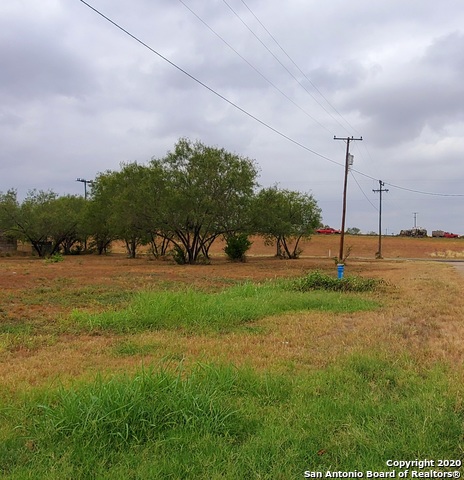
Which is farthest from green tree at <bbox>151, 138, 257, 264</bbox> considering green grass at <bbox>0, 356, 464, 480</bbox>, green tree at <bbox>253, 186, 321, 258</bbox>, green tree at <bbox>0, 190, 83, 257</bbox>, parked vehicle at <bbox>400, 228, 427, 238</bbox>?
parked vehicle at <bbox>400, 228, 427, 238</bbox>

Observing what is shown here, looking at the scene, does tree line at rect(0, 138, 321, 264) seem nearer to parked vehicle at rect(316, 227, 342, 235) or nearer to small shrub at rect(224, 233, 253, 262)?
small shrub at rect(224, 233, 253, 262)

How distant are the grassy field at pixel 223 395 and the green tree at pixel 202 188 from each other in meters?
24.1

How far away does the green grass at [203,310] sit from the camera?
9.07m

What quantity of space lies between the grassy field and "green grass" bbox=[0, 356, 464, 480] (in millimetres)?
13

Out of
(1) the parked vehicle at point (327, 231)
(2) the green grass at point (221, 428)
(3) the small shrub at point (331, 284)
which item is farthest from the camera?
(1) the parked vehicle at point (327, 231)

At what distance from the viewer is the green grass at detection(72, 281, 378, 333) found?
9.07 metres

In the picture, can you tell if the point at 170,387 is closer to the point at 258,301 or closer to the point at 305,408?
the point at 305,408

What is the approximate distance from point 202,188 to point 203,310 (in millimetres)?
24443

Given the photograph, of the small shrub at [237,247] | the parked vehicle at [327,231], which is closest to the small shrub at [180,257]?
the small shrub at [237,247]

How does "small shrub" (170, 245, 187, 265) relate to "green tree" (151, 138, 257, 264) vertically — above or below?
below

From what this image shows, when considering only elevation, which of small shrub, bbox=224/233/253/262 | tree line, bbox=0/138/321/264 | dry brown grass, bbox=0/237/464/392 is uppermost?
tree line, bbox=0/138/321/264

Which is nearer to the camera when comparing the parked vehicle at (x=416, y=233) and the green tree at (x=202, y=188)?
the green tree at (x=202, y=188)

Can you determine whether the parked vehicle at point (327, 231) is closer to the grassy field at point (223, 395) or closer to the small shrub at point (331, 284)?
the small shrub at point (331, 284)

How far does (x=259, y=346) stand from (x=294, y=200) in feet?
147
